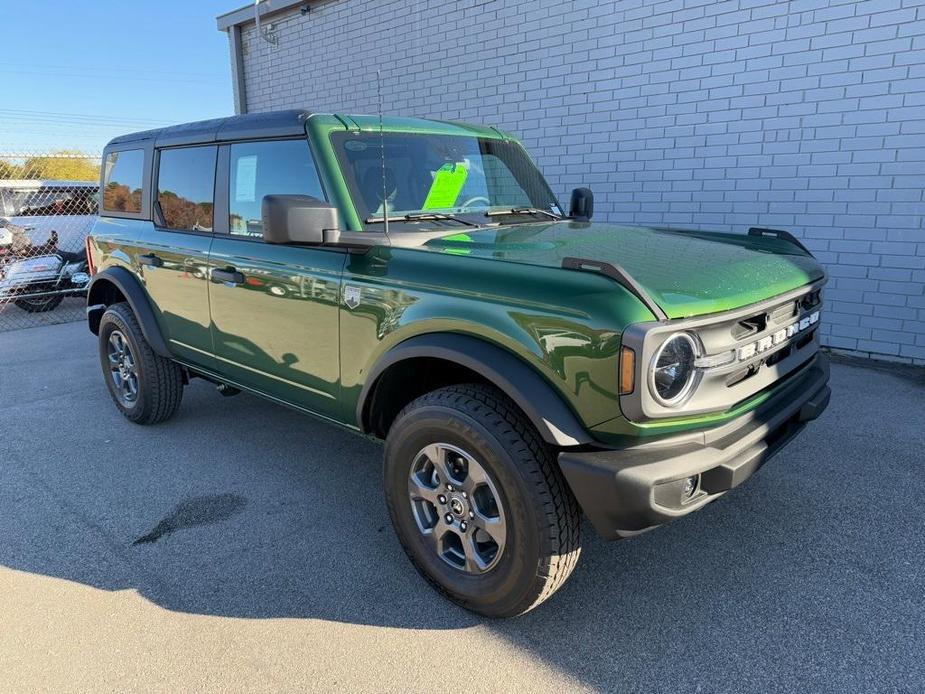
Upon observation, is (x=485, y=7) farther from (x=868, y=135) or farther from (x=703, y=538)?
(x=703, y=538)

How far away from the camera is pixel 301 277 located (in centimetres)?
316

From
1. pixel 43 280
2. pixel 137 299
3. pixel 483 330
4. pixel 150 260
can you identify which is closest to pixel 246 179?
pixel 150 260

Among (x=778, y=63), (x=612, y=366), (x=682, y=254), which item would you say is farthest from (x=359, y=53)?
(x=612, y=366)

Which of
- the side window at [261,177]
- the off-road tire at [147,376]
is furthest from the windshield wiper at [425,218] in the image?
the off-road tire at [147,376]

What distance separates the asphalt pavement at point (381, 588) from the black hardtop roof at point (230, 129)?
76.4 inches

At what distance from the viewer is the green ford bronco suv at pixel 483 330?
2.18m

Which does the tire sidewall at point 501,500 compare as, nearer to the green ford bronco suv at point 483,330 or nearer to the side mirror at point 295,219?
the green ford bronco suv at point 483,330

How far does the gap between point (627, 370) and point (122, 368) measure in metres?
4.10

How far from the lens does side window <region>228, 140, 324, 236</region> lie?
3211 millimetres

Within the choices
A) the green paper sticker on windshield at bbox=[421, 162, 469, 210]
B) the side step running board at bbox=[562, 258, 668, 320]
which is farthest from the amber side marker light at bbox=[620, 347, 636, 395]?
the green paper sticker on windshield at bbox=[421, 162, 469, 210]

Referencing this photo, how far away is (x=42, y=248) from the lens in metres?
10.4

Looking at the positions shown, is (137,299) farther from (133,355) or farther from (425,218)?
(425,218)

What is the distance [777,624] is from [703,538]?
2.05ft

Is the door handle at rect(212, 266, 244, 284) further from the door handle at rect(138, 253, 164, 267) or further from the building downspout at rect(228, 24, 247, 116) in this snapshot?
the building downspout at rect(228, 24, 247, 116)
